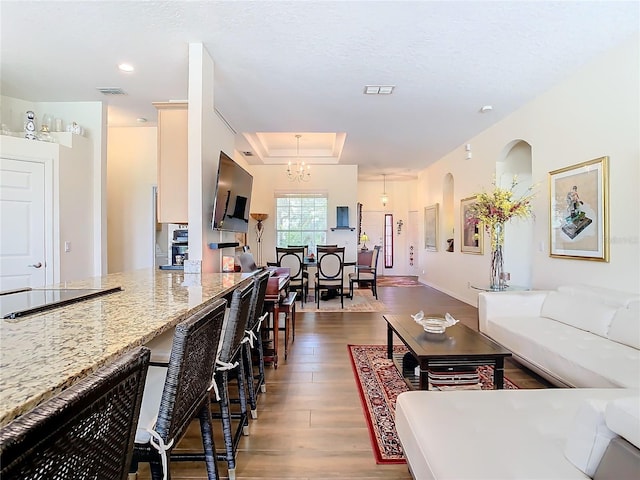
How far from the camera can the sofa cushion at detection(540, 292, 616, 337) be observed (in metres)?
2.70

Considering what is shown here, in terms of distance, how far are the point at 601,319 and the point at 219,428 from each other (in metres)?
2.96

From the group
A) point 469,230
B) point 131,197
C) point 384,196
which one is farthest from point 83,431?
point 384,196

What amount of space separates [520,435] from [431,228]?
7282mm

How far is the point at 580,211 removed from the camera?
3408mm

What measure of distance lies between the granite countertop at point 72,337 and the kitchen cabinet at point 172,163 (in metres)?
1.80

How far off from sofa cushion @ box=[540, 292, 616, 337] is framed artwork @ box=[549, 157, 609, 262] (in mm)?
481

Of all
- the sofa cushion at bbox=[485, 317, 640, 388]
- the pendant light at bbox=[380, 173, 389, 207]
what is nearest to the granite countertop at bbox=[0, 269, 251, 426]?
the sofa cushion at bbox=[485, 317, 640, 388]

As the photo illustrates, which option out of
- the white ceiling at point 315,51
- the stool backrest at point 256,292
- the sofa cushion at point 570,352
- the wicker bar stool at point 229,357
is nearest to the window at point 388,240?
the white ceiling at point 315,51

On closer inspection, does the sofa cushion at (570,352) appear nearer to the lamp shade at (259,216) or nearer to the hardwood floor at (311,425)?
the hardwood floor at (311,425)

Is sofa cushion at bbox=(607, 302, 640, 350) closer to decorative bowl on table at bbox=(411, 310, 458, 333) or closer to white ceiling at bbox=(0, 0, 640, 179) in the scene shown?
decorative bowl on table at bbox=(411, 310, 458, 333)

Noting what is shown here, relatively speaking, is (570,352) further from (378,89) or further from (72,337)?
(378,89)

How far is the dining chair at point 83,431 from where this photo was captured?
0.40m

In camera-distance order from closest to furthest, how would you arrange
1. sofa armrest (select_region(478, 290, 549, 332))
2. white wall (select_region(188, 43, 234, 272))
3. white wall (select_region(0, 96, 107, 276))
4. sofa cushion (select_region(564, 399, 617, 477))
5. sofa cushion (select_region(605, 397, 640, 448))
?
sofa cushion (select_region(605, 397, 640, 448)) < sofa cushion (select_region(564, 399, 617, 477)) < white wall (select_region(188, 43, 234, 272)) < sofa armrest (select_region(478, 290, 549, 332)) < white wall (select_region(0, 96, 107, 276))

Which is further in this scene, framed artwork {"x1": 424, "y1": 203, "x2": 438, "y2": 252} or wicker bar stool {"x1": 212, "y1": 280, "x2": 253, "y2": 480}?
framed artwork {"x1": 424, "y1": 203, "x2": 438, "y2": 252}
